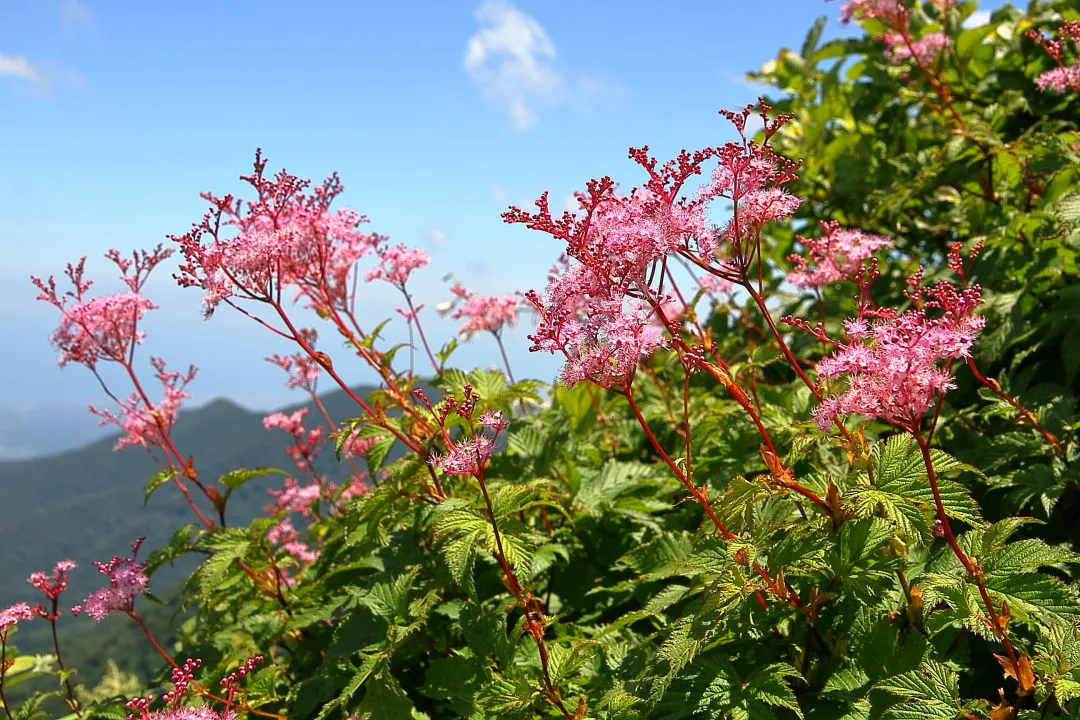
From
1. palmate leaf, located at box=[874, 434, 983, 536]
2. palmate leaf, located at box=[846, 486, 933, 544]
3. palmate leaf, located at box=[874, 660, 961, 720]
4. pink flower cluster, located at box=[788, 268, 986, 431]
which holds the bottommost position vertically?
palmate leaf, located at box=[874, 660, 961, 720]

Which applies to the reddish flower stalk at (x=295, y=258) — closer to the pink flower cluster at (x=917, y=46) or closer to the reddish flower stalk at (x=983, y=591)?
the reddish flower stalk at (x=983, y=591)

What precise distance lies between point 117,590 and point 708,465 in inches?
138

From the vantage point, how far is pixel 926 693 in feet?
7.58

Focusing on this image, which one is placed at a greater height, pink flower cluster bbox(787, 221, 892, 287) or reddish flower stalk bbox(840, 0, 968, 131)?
reddish flower stalk bbox(840, 0, 968, 131)

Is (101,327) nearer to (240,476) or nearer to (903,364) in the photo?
(240,476)

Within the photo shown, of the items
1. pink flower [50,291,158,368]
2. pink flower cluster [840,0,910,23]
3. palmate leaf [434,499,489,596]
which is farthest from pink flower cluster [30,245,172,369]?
pink flower cluster [840,0,910,23]

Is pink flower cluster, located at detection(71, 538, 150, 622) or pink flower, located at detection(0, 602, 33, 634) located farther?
pink flower cluster, located at detection(71, 538, 150, 622)

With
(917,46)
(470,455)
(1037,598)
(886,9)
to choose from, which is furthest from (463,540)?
(917,46)

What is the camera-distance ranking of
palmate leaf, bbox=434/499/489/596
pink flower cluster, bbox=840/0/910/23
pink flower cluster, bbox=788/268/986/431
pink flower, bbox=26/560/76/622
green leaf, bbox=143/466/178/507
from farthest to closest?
pink flower cluster, bbox=840/0/910/23 → green leaf, bbox=143/466/178/507 → pink flower, bbox=26/560/76/622 → palmate leaf, bbox=434/499/489/596 → pink flower cluster, bbox=788/268/986/431

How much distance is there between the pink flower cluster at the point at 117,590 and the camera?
423 cm

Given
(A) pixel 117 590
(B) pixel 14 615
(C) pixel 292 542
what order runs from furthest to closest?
(C) pixel 292 542, (A) pixel 117 590, (B) pixel 14 615

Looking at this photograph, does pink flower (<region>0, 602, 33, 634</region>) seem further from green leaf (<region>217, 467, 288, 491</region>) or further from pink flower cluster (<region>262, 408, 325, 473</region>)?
pink flower cluster (<region>262, 408, 325, 473</region>)

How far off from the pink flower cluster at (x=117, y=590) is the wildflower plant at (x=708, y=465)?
17 mm

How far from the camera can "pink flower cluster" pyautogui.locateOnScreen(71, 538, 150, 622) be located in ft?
13.9
